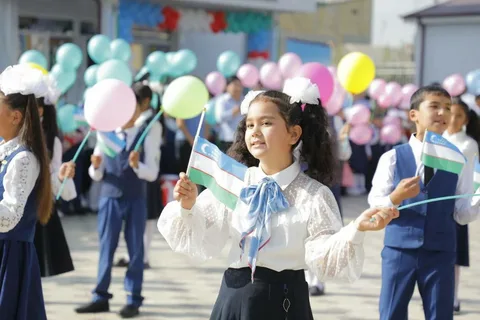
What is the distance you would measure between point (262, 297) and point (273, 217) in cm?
29

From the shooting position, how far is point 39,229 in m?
5.46

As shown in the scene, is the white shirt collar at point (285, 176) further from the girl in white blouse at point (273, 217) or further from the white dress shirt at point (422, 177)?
the white dress shirt at point (422, 177)

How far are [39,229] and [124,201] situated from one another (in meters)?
0.94

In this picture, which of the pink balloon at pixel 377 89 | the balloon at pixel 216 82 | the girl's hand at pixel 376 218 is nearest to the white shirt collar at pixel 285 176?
the girl's hand at pixel 376 218

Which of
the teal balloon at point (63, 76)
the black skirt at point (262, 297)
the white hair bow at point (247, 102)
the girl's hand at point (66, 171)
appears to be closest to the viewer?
the black skirt at point (262, 297)

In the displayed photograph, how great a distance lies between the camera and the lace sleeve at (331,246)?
116 inches

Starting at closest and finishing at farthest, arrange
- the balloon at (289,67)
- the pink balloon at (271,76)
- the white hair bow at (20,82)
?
the white hair bow at (20,82)
the balloon at (289,67)
the pink balloon at (271,76)

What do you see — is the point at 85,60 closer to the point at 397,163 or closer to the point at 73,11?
the point at 73,11

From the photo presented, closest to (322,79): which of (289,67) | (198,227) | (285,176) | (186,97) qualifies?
(186,97)

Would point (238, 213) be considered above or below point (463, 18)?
below

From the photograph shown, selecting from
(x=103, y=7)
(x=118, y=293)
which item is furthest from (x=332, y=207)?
(x=103, y=7)

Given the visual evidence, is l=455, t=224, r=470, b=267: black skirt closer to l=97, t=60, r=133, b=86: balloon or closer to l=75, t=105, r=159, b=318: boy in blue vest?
l=75, t=105, r=159, b=318: boy in blue vest

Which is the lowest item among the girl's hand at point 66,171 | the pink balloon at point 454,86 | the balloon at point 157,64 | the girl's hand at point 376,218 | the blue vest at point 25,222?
the blue vest at point 25,222

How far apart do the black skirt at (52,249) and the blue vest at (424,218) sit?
6.91ft
